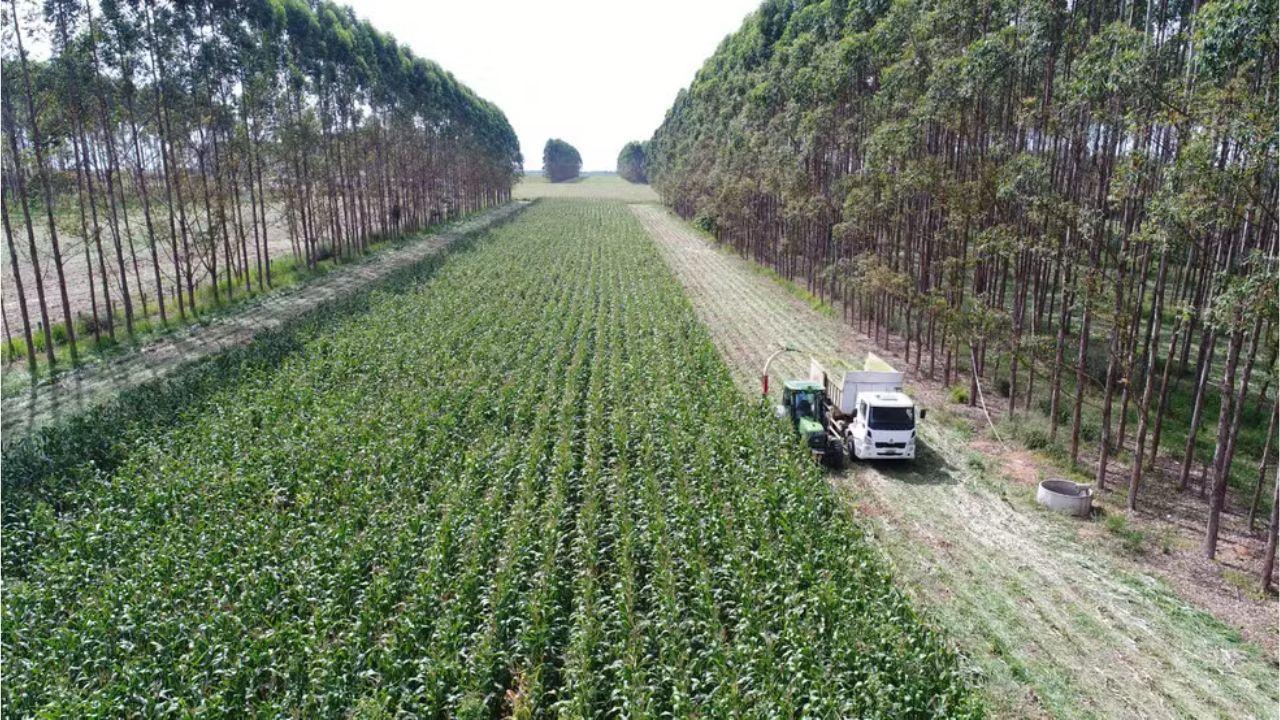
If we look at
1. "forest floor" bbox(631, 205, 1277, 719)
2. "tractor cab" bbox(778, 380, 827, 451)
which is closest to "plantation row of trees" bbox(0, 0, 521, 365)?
"tractor cab" bbox(778, 380, 827, 451)

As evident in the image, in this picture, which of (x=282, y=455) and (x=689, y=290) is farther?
(x=689, y=290)

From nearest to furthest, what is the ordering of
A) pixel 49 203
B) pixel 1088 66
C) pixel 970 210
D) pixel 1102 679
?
pixel 1102 679 < pixel 1088 66 < pixel 970 210 < pixel 49 203

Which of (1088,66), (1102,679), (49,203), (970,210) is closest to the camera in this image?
(1102,679)

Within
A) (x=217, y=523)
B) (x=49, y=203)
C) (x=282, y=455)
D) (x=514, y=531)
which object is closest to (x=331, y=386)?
(x=282, y=455)

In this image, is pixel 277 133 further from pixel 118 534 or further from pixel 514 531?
pixel 514 531

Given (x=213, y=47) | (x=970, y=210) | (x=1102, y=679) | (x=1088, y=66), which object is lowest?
(x=1102, y=679)

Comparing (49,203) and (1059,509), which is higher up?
(49,203)

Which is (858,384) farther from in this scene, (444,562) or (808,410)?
(444,562)
